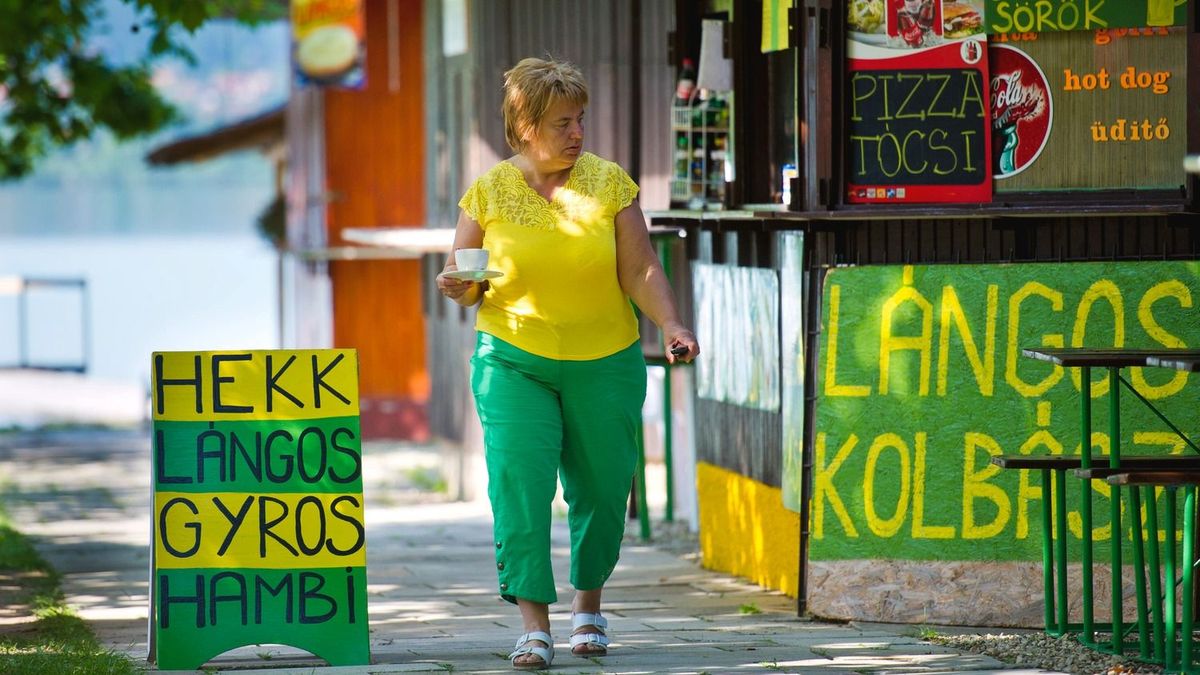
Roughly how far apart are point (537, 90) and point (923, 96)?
5.41 feet

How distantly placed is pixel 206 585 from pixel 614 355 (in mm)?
1395

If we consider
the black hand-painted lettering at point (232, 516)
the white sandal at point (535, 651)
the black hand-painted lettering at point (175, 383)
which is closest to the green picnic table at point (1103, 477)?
the white sandal at point (535, 651)

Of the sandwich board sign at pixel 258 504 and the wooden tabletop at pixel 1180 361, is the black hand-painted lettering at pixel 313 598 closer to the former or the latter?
the sandwich board sign at pixel 258 504

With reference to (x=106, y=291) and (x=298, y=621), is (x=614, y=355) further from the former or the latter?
(x=106, y=291)

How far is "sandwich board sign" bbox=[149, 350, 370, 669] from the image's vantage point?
237 inches

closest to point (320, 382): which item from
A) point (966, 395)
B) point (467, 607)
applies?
point (467, 607)

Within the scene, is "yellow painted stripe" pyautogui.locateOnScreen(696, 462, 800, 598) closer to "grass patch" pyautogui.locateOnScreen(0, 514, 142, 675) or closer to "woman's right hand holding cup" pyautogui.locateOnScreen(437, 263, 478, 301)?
"woman's right hand holding cup" pyautogui.locateOnScreen(437, 263, 478, 301)

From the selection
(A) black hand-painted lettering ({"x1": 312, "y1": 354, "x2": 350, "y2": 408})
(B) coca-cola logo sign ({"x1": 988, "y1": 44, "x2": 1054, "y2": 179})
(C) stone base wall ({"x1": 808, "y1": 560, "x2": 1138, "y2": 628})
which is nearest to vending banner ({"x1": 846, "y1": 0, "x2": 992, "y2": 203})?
(B) coca-cola logo sign ({"x1": 988, "y1": 44, "x2": 1054, "y2": 179})

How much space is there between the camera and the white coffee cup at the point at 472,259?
5.75 meters

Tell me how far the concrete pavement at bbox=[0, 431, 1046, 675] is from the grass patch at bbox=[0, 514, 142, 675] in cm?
11

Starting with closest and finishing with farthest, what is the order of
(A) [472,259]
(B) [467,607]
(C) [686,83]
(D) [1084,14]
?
(A) [472,259]
(D) [1084,14]
(B) [467,607]
(C) [686,83]

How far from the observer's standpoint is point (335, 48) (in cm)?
1697

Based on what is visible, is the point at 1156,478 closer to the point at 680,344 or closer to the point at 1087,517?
the point at 1087,517

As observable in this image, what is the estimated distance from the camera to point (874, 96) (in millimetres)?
7031
